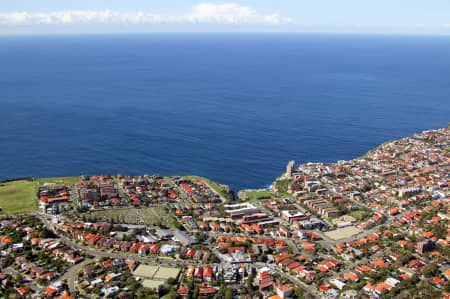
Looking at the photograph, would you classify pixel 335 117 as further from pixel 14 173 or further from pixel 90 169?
pixel 14 173

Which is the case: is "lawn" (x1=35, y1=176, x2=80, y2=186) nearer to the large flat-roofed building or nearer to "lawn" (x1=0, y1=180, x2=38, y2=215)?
"lawn" (x1=0, y1=180, x2=38, y2=215)

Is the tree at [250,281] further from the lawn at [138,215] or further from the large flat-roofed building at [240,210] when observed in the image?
the lawn at [138,215]

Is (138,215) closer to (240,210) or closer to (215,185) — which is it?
(240,210)

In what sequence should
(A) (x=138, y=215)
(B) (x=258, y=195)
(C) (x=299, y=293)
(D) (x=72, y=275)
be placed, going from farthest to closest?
1. (B) (x=258, y=195)
2. (A) (x=138, y=215)
3. (D) (x=72, y=275)
4. (C) (x=299, y=293)

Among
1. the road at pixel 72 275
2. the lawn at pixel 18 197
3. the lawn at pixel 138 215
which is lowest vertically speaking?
the road at pixel 72 275

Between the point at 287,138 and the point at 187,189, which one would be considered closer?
the point at 187,189

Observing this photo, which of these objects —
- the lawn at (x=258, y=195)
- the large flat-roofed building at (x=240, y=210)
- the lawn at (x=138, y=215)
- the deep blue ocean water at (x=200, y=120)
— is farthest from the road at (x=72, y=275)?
the deep blue ocean water at (x=200, y=120)

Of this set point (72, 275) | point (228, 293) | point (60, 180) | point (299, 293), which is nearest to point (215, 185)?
point (60, 180)

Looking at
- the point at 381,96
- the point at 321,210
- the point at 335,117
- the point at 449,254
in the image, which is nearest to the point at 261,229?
the point at 321,210
